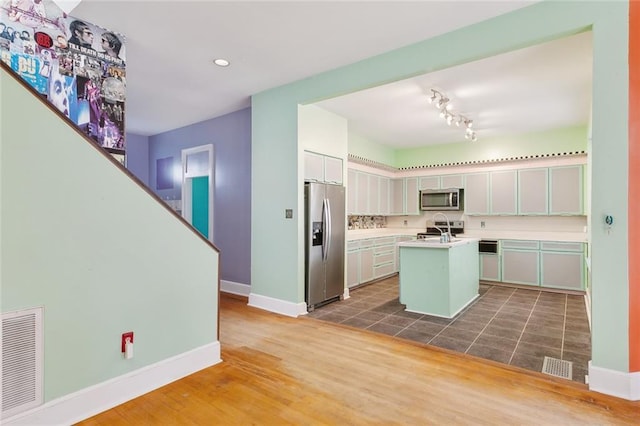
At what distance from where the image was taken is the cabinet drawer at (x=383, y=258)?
6309mm

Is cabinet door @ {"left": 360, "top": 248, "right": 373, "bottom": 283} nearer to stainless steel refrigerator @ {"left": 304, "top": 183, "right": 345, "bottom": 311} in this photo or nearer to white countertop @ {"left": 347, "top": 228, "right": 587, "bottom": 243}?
white countertop @ {"left": 347, "top": 228, "right": 587, "bottom": 243}

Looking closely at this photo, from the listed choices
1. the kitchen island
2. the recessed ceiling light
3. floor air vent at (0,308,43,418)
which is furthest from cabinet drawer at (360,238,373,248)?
floor air vent at (0,308,43,418)

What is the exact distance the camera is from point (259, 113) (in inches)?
182

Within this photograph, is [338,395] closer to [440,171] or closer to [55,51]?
[55,51]

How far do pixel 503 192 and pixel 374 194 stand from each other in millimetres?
2451

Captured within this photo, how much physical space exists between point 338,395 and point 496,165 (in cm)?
575

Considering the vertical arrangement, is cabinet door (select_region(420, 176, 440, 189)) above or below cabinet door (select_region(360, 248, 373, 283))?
above

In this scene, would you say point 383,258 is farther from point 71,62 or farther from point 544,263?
point 71,62

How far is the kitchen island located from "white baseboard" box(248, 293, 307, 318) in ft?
4.56

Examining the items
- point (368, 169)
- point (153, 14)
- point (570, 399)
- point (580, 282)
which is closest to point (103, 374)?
point (153, 14)

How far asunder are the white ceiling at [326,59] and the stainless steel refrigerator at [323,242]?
1.30m

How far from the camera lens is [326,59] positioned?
3.53m

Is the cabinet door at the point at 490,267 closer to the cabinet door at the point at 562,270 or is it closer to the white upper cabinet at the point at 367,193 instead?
the cabinet door at the point at 562,270

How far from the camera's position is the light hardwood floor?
2.08 metres
